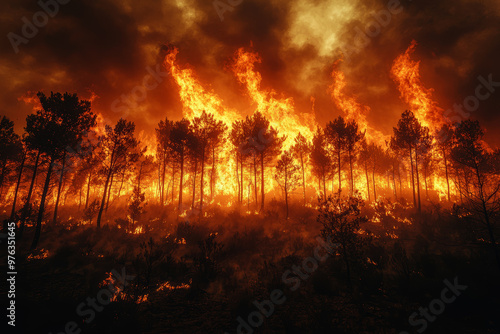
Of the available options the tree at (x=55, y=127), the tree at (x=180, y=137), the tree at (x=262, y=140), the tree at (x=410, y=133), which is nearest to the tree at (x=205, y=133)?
the tree at (x=180, y=137)

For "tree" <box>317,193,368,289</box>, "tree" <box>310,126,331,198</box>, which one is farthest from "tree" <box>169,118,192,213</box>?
"tree" <box>317,193,368,289</box>

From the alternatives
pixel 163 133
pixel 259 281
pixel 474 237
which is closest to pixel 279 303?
pixel 259 281

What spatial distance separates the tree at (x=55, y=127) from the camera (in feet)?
49.8

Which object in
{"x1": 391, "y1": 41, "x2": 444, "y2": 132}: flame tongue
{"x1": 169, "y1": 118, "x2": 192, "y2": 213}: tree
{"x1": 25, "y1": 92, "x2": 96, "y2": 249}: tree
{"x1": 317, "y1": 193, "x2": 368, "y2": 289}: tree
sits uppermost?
{"x1": 391, "y1": 41, "x2": 444, "y2": 132}: flame tongue

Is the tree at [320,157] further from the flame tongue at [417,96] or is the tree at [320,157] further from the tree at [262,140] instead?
the flame tongue at [417,96]

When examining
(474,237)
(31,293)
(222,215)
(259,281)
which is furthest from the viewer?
(222,215)

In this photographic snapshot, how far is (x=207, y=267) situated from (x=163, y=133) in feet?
84.4

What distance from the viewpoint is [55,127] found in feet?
50.7

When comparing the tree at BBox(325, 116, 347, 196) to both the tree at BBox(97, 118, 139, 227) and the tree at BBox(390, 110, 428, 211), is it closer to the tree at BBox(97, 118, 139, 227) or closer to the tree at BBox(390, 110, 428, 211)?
the tree at BBox(390, 110, 428, 211)

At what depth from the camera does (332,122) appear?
27.7 meters

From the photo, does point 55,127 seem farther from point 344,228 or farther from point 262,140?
point 344,228

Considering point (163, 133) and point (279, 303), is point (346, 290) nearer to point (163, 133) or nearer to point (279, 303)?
point (279, 303)

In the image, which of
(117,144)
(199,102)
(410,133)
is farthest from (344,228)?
(199,102)

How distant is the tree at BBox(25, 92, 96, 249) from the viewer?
15181 millimetres
